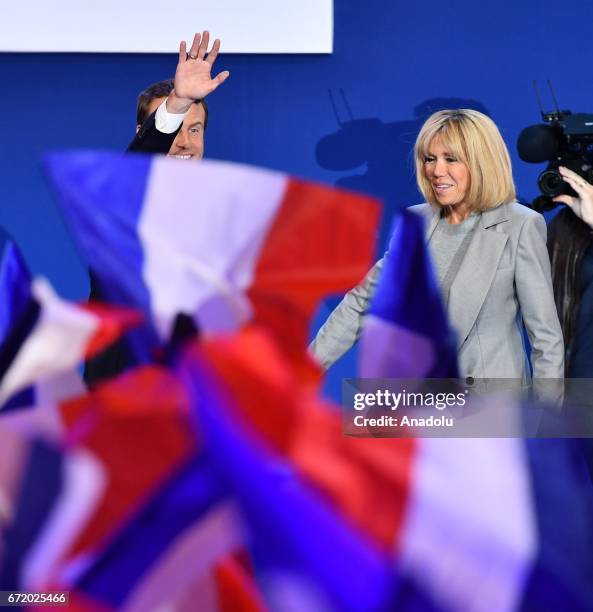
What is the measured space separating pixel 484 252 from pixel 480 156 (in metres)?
0.20

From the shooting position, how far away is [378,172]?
3.20 meters

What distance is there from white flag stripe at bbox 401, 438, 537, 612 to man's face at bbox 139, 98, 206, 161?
4.48 ft

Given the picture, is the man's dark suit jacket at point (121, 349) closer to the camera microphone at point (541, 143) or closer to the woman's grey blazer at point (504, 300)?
the woman's grey blazer at point (504, 300)

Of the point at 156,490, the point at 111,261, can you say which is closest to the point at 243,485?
the point at 156,490

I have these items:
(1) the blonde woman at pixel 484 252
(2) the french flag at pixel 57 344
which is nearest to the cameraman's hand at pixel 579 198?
(1) the blonde woman at pixel 484 252

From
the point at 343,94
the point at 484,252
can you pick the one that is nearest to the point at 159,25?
the point at 343,94

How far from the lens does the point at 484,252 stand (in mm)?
2205

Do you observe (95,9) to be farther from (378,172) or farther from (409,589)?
(409,589)

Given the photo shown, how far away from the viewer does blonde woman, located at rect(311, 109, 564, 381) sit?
2193mm

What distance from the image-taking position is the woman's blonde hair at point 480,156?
2234 mm

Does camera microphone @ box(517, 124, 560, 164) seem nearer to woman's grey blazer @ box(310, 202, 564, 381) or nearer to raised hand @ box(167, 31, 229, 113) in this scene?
woman's grey blazer @ box(310, 202, 564, 381)

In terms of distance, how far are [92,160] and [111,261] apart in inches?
3.9

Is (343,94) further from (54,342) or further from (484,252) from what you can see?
(54,342)

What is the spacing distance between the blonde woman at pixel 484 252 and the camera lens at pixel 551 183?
0.19 meters
